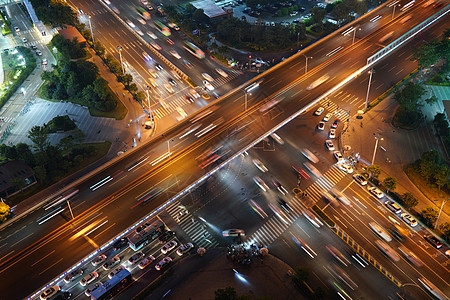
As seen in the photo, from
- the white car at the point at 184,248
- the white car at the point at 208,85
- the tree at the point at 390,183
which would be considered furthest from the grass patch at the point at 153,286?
the white car at the point at 208,85

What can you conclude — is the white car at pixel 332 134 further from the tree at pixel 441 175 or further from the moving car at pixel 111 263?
the moving car at pixel 111 263

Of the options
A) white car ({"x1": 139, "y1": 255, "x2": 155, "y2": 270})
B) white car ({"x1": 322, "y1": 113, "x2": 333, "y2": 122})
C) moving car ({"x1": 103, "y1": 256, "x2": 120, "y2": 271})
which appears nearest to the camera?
white car ({"x1": 139, "y1": 255, "x2": 155, "y2": 270})

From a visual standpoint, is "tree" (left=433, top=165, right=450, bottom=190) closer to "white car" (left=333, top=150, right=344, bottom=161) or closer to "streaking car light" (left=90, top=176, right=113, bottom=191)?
"white car" (left=333, top=150, right=344, bottom=161)

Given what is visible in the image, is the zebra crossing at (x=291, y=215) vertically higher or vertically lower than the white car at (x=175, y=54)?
lower

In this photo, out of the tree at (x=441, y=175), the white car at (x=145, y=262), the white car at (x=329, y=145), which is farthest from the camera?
the white car at (x=329, y=145)

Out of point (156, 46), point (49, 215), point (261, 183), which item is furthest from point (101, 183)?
point (156, 46)

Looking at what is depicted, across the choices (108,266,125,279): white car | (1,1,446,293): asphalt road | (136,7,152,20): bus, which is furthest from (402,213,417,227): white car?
(136,7,152,20): bus

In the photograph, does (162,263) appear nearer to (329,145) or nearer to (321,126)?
(329,145)

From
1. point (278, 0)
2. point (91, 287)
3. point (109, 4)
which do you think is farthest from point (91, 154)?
point (278, 0)
